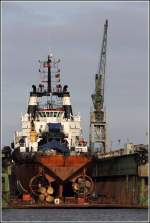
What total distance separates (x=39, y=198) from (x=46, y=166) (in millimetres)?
3382

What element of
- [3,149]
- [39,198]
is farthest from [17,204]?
[3,149]

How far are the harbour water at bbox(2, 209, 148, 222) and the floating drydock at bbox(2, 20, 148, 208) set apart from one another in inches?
178

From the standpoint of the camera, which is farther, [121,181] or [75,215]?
[121,181]

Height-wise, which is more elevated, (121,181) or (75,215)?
(121,181)

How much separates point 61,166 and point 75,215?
19.5 meters

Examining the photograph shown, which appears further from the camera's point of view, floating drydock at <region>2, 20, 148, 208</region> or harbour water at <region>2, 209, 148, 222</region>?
floating drydock at <region>2, 20, 148, 208</region>

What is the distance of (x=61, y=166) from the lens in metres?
120

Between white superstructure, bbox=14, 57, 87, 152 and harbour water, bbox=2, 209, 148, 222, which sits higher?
white superstructure, bbox=14, 57, 87, 152

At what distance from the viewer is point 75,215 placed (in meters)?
101

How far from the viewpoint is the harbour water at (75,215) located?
95.4 m

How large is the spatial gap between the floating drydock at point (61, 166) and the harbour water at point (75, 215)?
14.8 ft

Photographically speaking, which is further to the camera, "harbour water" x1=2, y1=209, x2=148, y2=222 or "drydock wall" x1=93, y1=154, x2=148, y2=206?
"drydock wall" x1=93, y1=154, x2=148, y2=206

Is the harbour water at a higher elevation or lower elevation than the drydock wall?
lower

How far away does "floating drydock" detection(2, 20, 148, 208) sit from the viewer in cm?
11975
